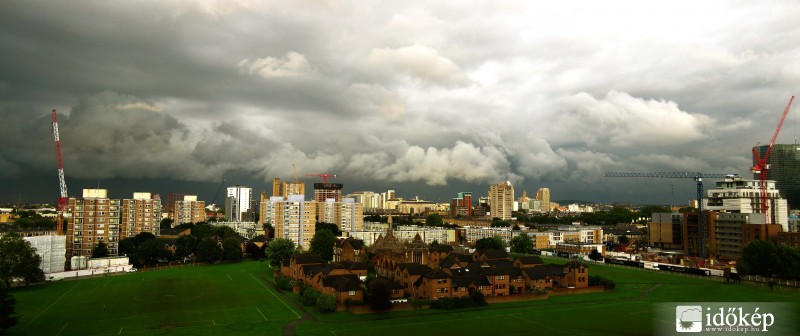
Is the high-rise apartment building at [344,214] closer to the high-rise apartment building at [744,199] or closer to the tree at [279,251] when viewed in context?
the tree at [279,251]

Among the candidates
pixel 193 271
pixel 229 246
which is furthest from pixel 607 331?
pixel 229 246

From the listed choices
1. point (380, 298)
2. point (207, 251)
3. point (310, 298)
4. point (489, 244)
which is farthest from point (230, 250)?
point (380, 298)

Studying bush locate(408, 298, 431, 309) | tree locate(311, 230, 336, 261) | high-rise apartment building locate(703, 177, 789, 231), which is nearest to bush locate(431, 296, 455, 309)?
bush locate(408, 298, 431, 309)

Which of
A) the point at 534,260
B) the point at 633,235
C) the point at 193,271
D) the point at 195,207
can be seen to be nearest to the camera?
the point at 534,260

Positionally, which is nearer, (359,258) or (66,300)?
(66,300)

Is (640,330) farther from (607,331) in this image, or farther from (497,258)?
(497,258)

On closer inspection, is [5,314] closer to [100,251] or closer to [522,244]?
→ [100,251]

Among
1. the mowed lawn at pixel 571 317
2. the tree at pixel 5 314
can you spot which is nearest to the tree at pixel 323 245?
the mowed lawn at pixel 571 317
